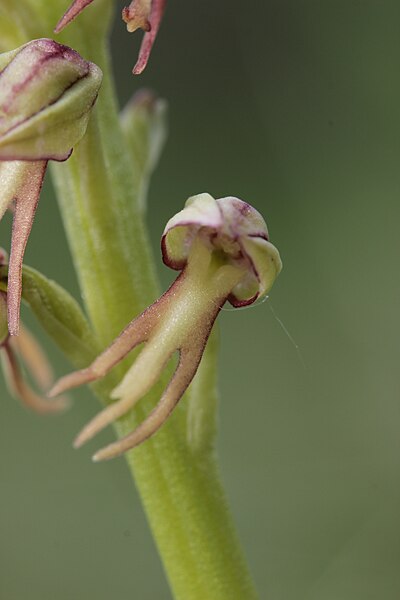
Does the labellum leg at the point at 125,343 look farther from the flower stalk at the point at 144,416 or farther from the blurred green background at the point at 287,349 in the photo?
the blurred green background at the point at 287,349

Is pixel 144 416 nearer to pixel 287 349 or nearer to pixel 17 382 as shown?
pixel 17 382

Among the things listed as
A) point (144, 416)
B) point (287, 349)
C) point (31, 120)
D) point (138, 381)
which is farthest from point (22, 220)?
point (287, 349)

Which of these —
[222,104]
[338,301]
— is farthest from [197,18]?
[338,301]

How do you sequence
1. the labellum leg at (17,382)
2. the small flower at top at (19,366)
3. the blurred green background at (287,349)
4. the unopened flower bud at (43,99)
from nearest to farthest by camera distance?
1. the unopened flower bud at (43,99)
2. the small flower at top at (19,366)
3. the labellum leg at (17,382)
4. the blurred green background at (287,349)

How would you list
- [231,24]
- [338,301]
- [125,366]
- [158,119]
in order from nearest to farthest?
[125,366], [158,119], [338,301], [231,24]

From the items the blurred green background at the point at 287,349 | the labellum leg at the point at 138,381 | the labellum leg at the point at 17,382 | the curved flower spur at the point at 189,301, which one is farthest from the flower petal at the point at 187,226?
the blurred green background at the point at 287,349

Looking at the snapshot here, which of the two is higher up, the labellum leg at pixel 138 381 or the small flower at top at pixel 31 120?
the small flower at top at pixel 31 120

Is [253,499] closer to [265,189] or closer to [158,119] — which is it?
[265,189]
